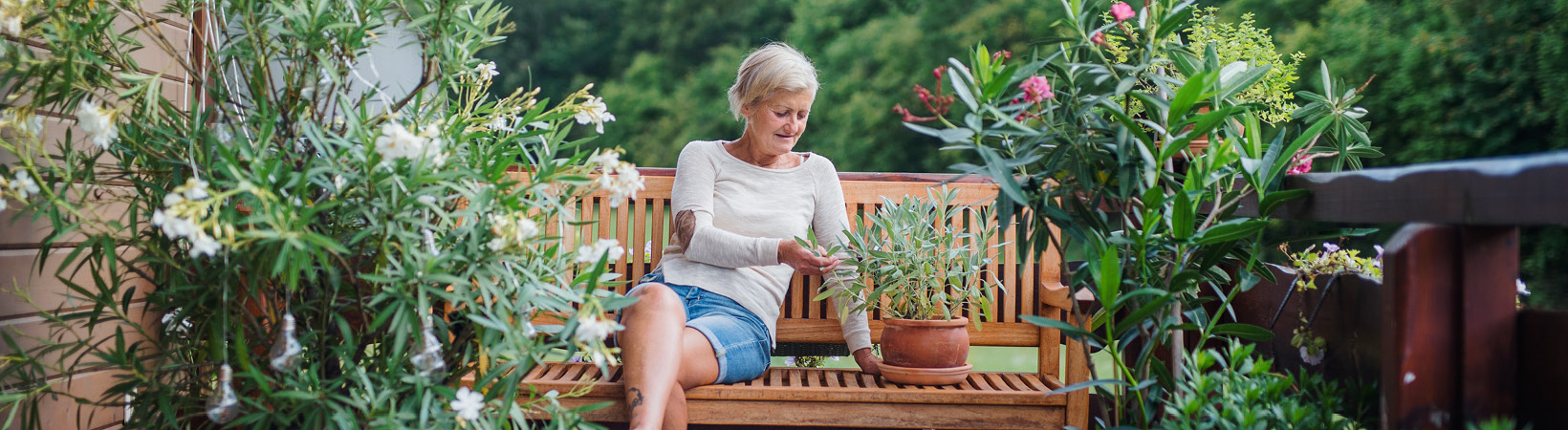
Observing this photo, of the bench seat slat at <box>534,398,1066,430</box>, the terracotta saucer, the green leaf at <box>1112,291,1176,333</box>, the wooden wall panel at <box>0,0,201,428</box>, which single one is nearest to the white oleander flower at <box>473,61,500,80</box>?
the wooden wall panel at <box>0,0,201,428</box>

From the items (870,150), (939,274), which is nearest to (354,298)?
(939,274)

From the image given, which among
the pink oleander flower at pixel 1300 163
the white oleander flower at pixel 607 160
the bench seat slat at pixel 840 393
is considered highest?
the pink oleander flower at pixel 1300 163

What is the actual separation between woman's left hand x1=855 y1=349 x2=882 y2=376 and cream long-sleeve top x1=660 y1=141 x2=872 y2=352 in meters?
0.02

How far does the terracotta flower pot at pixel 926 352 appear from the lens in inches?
80.4

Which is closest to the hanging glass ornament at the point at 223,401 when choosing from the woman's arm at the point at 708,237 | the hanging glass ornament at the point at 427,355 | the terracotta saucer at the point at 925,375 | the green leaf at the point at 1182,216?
the hanging glass ornament at the point at 427,355

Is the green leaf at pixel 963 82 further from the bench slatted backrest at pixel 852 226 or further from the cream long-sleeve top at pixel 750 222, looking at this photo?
the bench slatted backrest at pixel 852 226

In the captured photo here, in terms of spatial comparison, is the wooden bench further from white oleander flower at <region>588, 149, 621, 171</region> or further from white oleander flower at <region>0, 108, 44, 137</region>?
white oleander flower at <region>0, 108, 44, 137</region>

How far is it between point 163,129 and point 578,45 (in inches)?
429

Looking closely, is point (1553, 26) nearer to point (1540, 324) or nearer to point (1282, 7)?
point (1282, 7)

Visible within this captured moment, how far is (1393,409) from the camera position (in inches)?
46.8

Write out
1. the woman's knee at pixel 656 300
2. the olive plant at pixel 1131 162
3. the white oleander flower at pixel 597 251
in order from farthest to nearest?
the woman's knee at pixel 656 300 < the olive plant at pixel 1131 162 < the white oleander flower at pixel 597 251

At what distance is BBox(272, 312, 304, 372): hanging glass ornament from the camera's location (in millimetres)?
1302

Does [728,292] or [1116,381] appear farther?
[728,292]

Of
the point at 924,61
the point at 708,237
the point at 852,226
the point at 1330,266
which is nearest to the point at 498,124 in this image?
the point at 708,237
